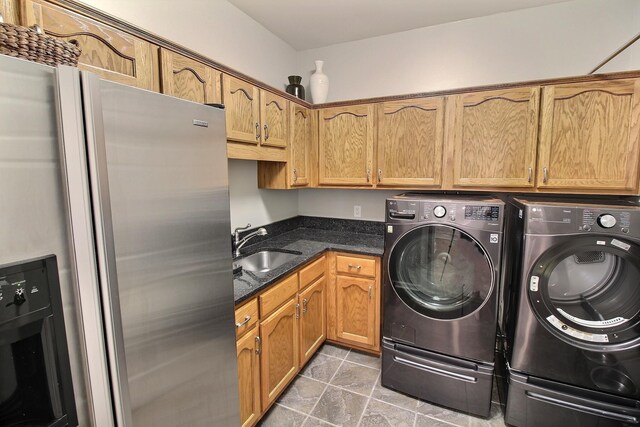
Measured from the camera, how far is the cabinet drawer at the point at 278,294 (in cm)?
168

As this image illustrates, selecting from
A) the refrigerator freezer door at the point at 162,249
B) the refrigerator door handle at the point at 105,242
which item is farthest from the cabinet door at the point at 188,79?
the refrigerator door handle at the point at 105,242

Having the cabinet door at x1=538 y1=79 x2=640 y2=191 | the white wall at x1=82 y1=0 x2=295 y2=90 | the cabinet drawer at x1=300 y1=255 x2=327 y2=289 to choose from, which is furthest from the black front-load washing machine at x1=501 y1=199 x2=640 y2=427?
the white wall at x1=82 y1=0 x2=295 y2=90

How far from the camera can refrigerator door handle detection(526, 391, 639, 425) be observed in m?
1.56

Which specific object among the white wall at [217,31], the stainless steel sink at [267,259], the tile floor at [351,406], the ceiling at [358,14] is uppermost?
the ceiling at [358,14]

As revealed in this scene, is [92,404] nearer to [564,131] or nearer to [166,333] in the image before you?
[166,333]

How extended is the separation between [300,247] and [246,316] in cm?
94

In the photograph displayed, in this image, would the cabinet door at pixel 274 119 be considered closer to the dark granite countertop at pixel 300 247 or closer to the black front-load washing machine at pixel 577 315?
the dark granite countertop at pixel 300 247

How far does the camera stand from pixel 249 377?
1607 millimetres

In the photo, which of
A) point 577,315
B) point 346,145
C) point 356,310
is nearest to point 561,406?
point 577,315

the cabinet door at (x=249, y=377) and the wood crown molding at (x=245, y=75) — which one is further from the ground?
the wood crown molding at (x=245, y=75)

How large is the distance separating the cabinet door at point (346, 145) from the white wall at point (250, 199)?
19.0 inches

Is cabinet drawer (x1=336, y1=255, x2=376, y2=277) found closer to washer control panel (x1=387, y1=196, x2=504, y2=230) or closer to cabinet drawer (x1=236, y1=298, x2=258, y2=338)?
washer control panel (x1=387, y1=196, x2=504, y2=230)

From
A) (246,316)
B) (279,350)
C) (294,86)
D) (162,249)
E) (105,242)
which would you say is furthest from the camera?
(294,86)

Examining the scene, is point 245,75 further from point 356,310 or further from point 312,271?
point 356,310
